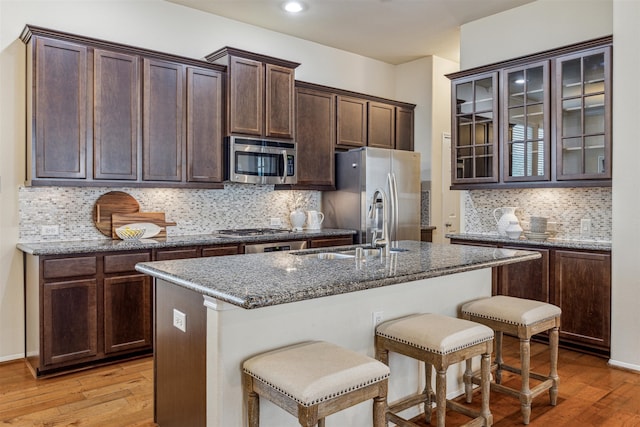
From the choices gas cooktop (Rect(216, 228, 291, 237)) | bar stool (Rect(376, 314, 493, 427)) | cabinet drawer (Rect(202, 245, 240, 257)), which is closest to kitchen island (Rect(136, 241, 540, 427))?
bar stool (Rect(376, 314, 493, 427))

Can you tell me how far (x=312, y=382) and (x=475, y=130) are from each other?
370 centimetres

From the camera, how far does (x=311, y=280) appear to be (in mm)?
1901

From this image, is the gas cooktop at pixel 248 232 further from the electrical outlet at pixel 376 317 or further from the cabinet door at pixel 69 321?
the electrical outlet at pixel 376 317

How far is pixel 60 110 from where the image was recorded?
3494 millimetres

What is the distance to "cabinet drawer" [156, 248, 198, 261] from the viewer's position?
12.0 ft

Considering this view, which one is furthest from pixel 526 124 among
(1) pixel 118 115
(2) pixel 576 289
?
(1) pixel 118 115

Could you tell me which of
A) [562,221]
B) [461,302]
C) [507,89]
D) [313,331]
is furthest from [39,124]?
[562,221]

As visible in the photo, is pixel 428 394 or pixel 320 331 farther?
pixel 428 394

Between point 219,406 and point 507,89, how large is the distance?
387cm

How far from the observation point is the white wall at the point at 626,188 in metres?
3.37

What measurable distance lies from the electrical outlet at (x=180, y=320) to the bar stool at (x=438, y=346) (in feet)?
3.06

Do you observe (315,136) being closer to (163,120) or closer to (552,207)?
(163,120)

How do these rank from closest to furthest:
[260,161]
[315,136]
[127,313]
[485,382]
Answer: [485,382]
[127,313]
[260,161]
[315,136]

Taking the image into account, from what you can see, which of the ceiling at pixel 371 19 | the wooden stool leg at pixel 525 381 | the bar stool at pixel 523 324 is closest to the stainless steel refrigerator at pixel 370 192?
the ceiling at pixel 371 19
